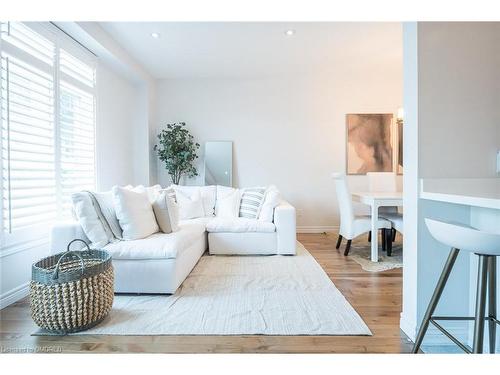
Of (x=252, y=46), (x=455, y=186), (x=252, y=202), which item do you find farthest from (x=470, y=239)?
(x=252, y=46)

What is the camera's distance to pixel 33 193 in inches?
102

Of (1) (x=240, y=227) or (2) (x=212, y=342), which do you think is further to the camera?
(1) (x=240, y=227)

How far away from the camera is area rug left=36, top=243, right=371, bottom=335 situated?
187 cm

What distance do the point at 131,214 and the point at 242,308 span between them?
49.8 inches

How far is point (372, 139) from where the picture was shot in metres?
5.12

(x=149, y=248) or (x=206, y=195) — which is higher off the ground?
(x=206, y=195)

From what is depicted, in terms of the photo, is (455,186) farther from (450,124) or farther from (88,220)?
(88,220)

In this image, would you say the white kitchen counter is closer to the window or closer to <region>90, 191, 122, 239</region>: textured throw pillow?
<region>90, 191, 122, 239</region>: textured throw pillow

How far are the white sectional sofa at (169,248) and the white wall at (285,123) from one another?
1665mm

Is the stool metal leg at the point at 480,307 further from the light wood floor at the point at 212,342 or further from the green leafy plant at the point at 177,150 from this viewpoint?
the green leafy plant at the point at 177,150

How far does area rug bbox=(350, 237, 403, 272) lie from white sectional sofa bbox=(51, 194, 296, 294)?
79 centimetres

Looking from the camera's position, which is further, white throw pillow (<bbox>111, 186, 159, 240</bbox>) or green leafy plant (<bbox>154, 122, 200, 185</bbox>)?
green leafy plant (<bbox>154, 122, 200, 185</bbox>)

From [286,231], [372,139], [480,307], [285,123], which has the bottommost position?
[286,231]

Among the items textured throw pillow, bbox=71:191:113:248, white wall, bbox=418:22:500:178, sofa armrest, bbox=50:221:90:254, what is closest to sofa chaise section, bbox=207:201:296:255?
textured throw pillow, bbox=71:191:113:248
